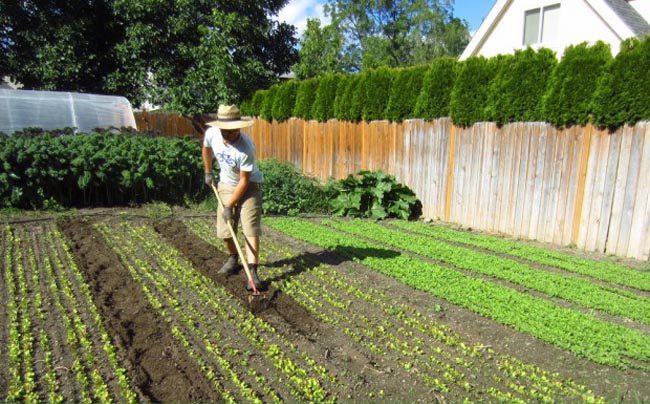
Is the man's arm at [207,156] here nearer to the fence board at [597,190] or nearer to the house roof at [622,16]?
the fence board at [597,190]

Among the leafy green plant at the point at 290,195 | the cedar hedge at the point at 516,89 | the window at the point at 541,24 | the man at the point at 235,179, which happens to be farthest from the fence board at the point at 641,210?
the window at the point at 541,24

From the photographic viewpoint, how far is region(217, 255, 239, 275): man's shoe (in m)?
5.15

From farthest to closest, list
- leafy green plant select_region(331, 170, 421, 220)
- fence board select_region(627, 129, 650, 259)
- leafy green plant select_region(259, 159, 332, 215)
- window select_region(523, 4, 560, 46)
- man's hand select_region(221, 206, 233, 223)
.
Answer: window select_region(523, 4, 560, 46), leafy green plant select_region(259, 159, 332, 215), leafy green plant select_region(331, 170, 421, 220), fence board select_region(627, 129, 650, 259), man's hand select_region(221, 206, 233, 223)

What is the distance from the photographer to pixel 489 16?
1862 centimetres

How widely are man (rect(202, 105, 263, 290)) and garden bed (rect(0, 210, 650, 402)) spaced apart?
0.41 m

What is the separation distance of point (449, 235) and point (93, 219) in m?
5.86

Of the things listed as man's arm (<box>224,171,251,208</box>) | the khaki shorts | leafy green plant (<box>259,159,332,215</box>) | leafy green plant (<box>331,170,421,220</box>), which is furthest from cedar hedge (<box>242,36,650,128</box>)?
man's arm (<box>224,171,251,208</box>)

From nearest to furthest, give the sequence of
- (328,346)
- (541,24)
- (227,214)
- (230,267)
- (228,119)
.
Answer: (328,346) < (228,119) < (227,214) < (230,267) < (541,24)

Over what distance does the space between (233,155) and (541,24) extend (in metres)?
16.7

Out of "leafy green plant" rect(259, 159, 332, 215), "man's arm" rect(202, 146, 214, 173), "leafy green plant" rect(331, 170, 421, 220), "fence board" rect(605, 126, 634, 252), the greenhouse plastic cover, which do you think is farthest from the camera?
the greenhouse plastic cover

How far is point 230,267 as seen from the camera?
520cm

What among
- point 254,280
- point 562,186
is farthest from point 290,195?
point 562,186

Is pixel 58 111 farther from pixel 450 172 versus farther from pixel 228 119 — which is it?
pixel 450 172

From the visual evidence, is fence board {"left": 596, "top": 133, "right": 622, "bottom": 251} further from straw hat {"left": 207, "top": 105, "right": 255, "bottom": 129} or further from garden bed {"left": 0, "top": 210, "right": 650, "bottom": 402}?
straw hat {"left": 207, "top": 105, "right": 255, "bottom": 129}
